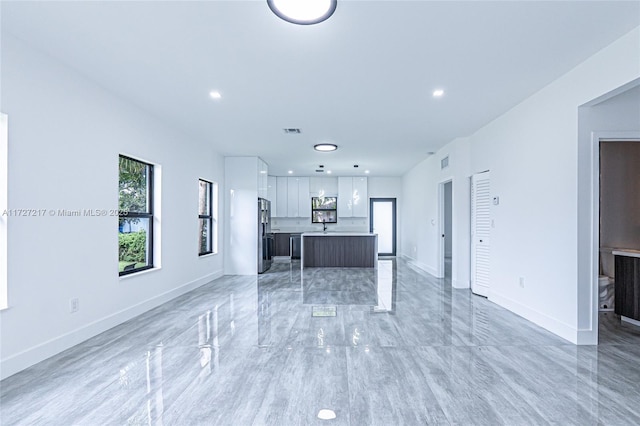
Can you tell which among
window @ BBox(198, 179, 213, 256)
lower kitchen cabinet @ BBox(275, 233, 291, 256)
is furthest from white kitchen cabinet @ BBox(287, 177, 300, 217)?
window @ BBox(198, 179, 213, 256)

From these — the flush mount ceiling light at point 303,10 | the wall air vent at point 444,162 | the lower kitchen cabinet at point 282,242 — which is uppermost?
the flush mount ceiling light at point 303,10

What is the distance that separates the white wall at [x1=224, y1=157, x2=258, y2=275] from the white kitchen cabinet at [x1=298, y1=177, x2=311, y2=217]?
359cm

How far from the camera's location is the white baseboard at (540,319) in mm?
3463

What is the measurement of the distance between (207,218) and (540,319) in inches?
230

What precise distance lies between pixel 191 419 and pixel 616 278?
193 inches

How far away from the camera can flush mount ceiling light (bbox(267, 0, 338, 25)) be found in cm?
230

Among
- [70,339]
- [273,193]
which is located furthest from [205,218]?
[273,193]

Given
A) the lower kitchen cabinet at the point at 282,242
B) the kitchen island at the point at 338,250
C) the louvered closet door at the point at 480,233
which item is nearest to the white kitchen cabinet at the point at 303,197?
the lower kitchen cabinet at the point at 282,242

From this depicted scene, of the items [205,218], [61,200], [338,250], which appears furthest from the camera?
[338,250]

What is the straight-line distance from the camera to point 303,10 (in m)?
2.39

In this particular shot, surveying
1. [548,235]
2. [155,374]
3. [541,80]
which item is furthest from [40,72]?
[548,235]

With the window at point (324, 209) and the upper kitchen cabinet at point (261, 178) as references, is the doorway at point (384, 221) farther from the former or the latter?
the upper kitchen cabinet at point (261, 178)

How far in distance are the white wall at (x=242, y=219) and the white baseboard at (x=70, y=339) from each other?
2486 mm

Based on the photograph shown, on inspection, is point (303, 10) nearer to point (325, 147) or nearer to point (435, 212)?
point (325, 147)
